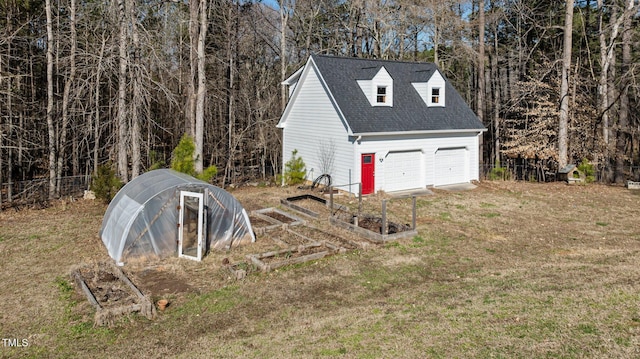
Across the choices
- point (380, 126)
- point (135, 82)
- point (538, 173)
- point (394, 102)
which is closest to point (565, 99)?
point (538, 173)

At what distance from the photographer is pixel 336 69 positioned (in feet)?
75.0

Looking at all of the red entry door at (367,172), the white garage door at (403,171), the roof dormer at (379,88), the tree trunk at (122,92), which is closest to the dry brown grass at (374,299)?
the tree trunk at (122,92)

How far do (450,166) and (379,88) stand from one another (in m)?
5.39

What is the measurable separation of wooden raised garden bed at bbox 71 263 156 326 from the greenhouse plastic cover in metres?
0.69

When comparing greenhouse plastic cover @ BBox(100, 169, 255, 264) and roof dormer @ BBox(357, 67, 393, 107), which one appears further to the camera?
roof dormer @ BBox(357, 67, 393, 107)

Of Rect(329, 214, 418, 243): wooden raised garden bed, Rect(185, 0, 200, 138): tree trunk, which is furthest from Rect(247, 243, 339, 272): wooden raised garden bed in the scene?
A: Rect(185, 0, 200, 138): tree trunk

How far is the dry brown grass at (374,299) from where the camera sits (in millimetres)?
7250

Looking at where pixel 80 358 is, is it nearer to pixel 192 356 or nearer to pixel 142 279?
pixel 192 356

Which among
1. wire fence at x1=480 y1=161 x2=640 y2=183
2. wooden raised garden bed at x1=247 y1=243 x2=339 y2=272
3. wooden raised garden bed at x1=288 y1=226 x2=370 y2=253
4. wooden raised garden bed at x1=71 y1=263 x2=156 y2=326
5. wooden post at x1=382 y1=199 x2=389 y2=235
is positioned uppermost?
wire fence at x1=480 y1=161 x2=640 y2=183

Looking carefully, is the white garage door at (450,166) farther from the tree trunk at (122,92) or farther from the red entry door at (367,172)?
the tree trunk at (122,92)

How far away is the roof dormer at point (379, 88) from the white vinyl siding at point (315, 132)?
2.00 meters

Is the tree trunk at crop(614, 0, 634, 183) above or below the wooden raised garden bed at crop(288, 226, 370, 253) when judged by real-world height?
above

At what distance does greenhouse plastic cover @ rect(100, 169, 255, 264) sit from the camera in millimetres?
11727

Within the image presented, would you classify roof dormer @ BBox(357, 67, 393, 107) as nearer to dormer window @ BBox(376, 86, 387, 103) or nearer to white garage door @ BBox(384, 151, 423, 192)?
dormer window @ BBox(376, 86, 387, 103)
